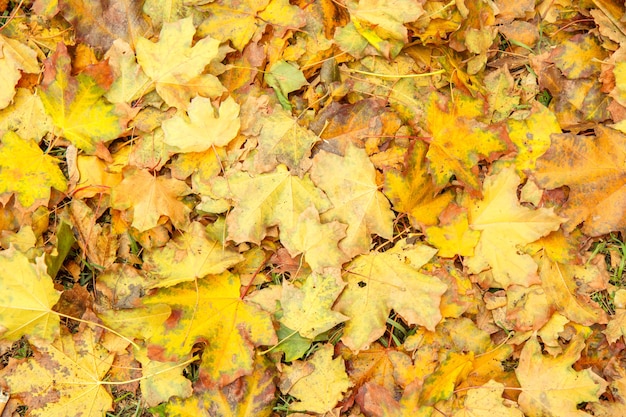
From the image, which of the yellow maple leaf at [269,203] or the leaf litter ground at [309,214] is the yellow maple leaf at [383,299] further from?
the yellow maple leaf at [269,203]

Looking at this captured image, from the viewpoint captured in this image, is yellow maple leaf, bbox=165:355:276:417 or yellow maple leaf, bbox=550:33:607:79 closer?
yellow maple leaf, bbox=165:355:276:417

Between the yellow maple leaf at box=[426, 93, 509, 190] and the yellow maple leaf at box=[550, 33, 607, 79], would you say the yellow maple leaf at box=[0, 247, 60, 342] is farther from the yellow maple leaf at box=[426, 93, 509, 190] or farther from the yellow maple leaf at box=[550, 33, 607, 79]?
the yellow maple leaf at box=[550, 33, 607, 79]

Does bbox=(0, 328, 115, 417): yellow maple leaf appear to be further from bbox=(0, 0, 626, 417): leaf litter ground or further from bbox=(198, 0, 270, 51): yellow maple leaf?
bbox=(198, 0, 270, 51): yellow maple leaf

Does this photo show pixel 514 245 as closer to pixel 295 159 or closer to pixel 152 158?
pixel 295 159

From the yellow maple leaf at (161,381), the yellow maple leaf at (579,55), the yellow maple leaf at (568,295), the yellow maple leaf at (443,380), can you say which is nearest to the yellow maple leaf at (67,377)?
the yellow maple leaf at (161,381)

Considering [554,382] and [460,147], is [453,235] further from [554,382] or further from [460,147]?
[554,382]

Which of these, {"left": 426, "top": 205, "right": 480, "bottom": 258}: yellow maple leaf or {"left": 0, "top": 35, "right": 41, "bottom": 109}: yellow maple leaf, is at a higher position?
{"left": 0, "top": 35, "right": 41, "bottom": 109}: yellow maple leaf

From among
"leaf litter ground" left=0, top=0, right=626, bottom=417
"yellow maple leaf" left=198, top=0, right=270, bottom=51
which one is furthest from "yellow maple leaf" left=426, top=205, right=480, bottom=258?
"yellow maple leaf" left=198, top=0, right=270, bottom=51

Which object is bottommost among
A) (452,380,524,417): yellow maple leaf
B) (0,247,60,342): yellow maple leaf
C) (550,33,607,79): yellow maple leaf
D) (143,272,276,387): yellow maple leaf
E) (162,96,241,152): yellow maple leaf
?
(452,380,524,417): yellow maple leaf
